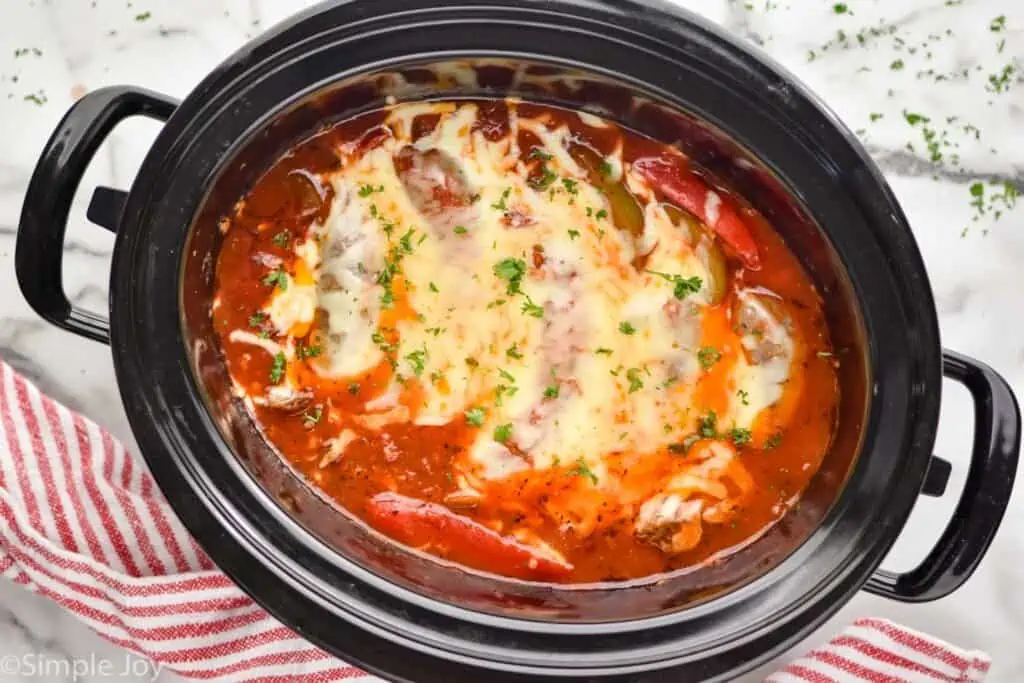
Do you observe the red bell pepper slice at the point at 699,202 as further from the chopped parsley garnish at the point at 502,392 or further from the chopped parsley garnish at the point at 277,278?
the chopped parsley garnish at the point at 277,278

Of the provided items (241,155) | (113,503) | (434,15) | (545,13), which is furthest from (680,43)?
(113,503)

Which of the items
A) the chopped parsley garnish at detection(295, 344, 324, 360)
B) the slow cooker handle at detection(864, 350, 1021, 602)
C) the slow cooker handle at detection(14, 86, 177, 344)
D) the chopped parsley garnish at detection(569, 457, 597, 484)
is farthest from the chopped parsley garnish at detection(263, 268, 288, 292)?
the slow cooker handle at detection(864, 350, 1021, 602)

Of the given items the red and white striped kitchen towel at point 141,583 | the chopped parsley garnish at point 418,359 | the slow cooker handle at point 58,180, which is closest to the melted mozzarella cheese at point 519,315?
the chopped parsley garnish at point 418,359

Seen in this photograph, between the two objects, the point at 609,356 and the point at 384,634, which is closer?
the point at 384,634

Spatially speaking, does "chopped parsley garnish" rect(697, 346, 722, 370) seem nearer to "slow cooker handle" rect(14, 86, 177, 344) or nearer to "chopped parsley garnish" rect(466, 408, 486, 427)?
"chopped parsley garnish" rect(466, 408, 486, 427)

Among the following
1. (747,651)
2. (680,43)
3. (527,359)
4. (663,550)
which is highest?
(680,43)

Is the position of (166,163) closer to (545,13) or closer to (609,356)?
(545,13)
